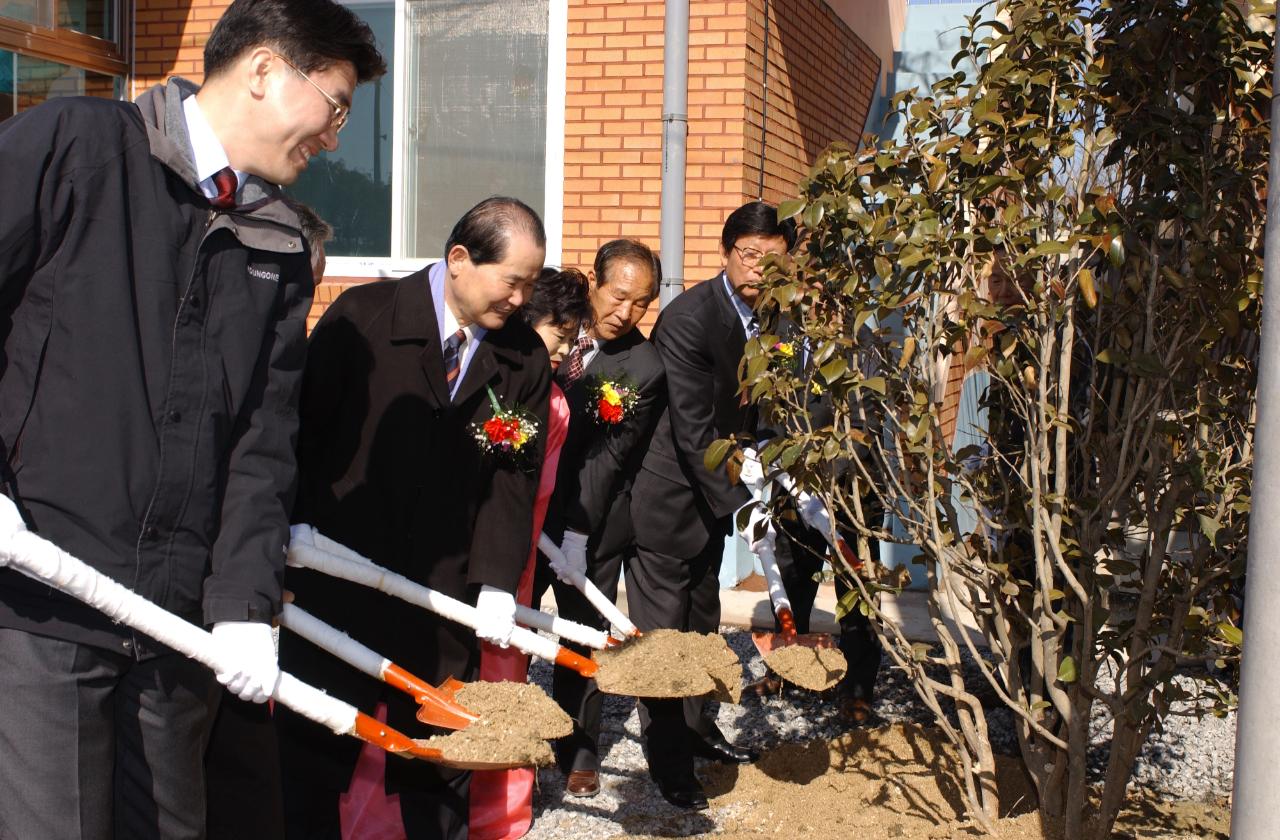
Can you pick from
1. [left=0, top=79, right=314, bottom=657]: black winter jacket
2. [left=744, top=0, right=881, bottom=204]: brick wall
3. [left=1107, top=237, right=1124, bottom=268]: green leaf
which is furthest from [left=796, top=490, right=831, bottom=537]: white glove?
[left=0, top=79, right=314, bottom=657]: black winter jacket

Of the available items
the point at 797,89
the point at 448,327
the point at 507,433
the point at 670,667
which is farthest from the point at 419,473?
the point at 797,89

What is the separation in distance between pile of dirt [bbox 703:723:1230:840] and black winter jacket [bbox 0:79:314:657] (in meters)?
2.37

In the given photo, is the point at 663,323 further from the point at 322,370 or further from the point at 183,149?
the point at 183,149

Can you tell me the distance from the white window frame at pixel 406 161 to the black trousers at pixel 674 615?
3199 millimetres

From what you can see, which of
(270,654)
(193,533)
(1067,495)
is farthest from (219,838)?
(1067,495)

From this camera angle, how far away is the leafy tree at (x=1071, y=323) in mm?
3205

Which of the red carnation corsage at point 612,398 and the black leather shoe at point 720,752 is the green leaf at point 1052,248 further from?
the black leather shoe at point 720,752

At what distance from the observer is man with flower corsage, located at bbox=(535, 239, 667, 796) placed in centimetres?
474

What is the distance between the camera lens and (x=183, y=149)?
7.65 feet

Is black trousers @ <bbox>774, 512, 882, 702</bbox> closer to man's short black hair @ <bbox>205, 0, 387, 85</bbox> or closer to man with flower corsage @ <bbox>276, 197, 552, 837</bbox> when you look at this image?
man with flower corsage @ <bbox>276, 197, 552, 837</bbox>

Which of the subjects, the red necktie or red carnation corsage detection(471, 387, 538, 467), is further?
red carnation corsage detection(471, 387, 538, 467)

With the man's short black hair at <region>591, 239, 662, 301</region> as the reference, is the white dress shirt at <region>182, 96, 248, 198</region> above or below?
above

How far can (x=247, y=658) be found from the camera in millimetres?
2447

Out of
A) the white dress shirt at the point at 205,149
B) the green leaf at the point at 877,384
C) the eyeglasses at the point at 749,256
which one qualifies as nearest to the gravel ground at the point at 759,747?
the green leaf at the point at 877,384
